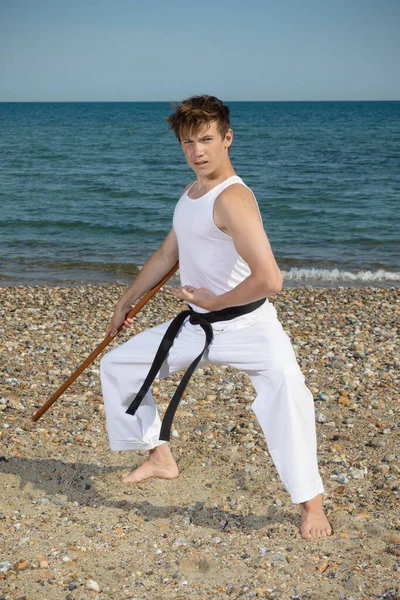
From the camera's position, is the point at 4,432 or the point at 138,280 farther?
the point at 4,432

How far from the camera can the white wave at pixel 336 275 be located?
11711mm

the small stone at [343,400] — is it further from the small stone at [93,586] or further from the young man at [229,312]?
the small stone at [93,586]

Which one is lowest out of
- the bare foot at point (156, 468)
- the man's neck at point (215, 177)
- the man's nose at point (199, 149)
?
the bare foot at point (156, 468)

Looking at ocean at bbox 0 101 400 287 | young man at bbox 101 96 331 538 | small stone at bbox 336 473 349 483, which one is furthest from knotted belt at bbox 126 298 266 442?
ocean at bbox 0 101 400 287

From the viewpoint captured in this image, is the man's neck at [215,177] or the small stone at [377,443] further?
the small stone at [377,443]

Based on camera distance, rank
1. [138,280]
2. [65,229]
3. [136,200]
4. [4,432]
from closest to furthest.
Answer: [138,280]
[4,432]
[65,229]
[136,200]

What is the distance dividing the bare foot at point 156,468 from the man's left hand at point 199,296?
1223mm

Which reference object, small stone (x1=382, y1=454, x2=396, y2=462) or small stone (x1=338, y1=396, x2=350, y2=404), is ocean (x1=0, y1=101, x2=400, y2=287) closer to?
small stone (x1=338, y1=396, x2=350, y2=404)

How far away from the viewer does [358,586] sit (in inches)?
125

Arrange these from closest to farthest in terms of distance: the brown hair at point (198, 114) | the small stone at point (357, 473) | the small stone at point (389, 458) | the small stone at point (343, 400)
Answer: the brown hair at point (198, 114) → the small stone at point (357, 473) → the small stone at point (389, 458) → the small stone at point (343, 400)

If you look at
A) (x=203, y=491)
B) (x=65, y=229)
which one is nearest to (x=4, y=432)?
(x=203, y=491)

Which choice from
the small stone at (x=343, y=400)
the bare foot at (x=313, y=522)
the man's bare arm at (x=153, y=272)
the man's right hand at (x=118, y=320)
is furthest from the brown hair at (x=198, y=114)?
the small stone at (x=343, y=400)

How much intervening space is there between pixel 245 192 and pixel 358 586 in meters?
1.84

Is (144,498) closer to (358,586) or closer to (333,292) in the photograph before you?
(358,586)
